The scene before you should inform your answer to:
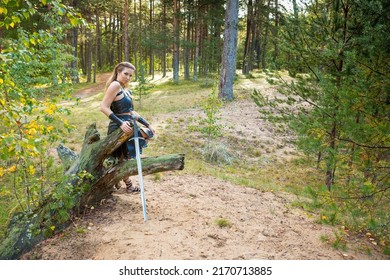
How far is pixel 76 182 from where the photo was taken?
174 inches

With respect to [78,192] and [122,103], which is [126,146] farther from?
[78,192]

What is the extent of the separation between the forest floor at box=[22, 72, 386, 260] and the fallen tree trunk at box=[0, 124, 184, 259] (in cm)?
19

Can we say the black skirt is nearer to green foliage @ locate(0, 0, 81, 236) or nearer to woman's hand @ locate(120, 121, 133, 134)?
woman's hand @ locate(120, 121, 133, 134)

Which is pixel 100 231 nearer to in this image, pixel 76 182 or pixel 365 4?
pixel 76 182

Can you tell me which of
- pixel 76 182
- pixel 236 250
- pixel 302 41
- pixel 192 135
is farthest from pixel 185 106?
pixel 236 250

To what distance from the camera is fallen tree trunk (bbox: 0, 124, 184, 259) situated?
13.1 feet

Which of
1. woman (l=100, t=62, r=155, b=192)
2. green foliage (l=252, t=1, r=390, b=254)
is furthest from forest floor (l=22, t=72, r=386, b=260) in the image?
woman (l=100, t=62, r=155, b=192)

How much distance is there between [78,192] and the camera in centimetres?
420

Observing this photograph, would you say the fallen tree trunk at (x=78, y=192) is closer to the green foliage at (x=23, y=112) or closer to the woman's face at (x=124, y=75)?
the green foliage at (x=23, y=112)

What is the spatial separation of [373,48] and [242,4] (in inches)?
911

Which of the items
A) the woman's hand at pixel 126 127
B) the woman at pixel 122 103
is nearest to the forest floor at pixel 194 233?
the woman at pixel 122 103

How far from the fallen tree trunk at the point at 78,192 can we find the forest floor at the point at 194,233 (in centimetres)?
19

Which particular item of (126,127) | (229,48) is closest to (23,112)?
(126,127)

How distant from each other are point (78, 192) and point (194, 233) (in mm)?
1736
